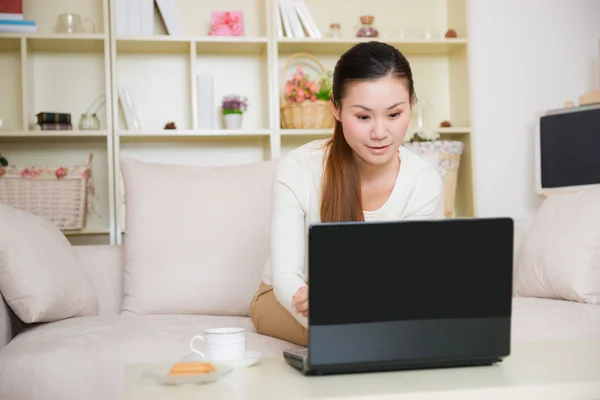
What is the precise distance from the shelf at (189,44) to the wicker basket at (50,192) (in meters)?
0.67

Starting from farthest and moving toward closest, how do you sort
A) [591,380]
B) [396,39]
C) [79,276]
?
[396,39] → [79,276] → [591,380]

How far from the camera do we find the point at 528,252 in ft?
8.74

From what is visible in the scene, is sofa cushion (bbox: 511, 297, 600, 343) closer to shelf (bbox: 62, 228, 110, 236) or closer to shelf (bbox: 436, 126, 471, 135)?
shelf (bbox: 436, 126, 471, 135)

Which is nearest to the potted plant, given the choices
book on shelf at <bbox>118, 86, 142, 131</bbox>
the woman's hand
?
book on shelf at <bbox>118, 86, 142, 131</bbox>

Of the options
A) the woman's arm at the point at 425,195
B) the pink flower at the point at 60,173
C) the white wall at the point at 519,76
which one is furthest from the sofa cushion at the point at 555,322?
the pink flower at the point at 60,173

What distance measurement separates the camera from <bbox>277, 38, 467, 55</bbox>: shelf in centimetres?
378

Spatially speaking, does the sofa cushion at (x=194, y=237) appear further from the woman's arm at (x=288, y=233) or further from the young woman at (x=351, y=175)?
the woman's arm at (x=288, y=233)

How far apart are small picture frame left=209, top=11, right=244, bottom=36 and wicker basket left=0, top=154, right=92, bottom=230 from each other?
944mm

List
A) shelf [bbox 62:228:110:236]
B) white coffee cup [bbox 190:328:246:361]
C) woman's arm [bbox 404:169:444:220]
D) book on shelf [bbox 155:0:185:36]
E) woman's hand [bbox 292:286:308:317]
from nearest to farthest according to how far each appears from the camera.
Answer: white coffee cup [bbox 190:328:246:361], woman's hand [bbox 292:286:308:317], woman's arm [bbox 404:169:444:220], shelf [bbox 62:228:110:236], book on shelf [bbox 155:0:185:36]

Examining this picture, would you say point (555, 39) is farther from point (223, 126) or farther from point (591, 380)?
point (591, 380)

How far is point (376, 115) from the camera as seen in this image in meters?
1.62

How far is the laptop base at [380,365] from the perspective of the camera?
3.82 ft

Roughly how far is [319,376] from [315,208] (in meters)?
0.70

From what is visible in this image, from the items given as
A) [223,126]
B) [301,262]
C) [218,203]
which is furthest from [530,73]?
[301,262]
